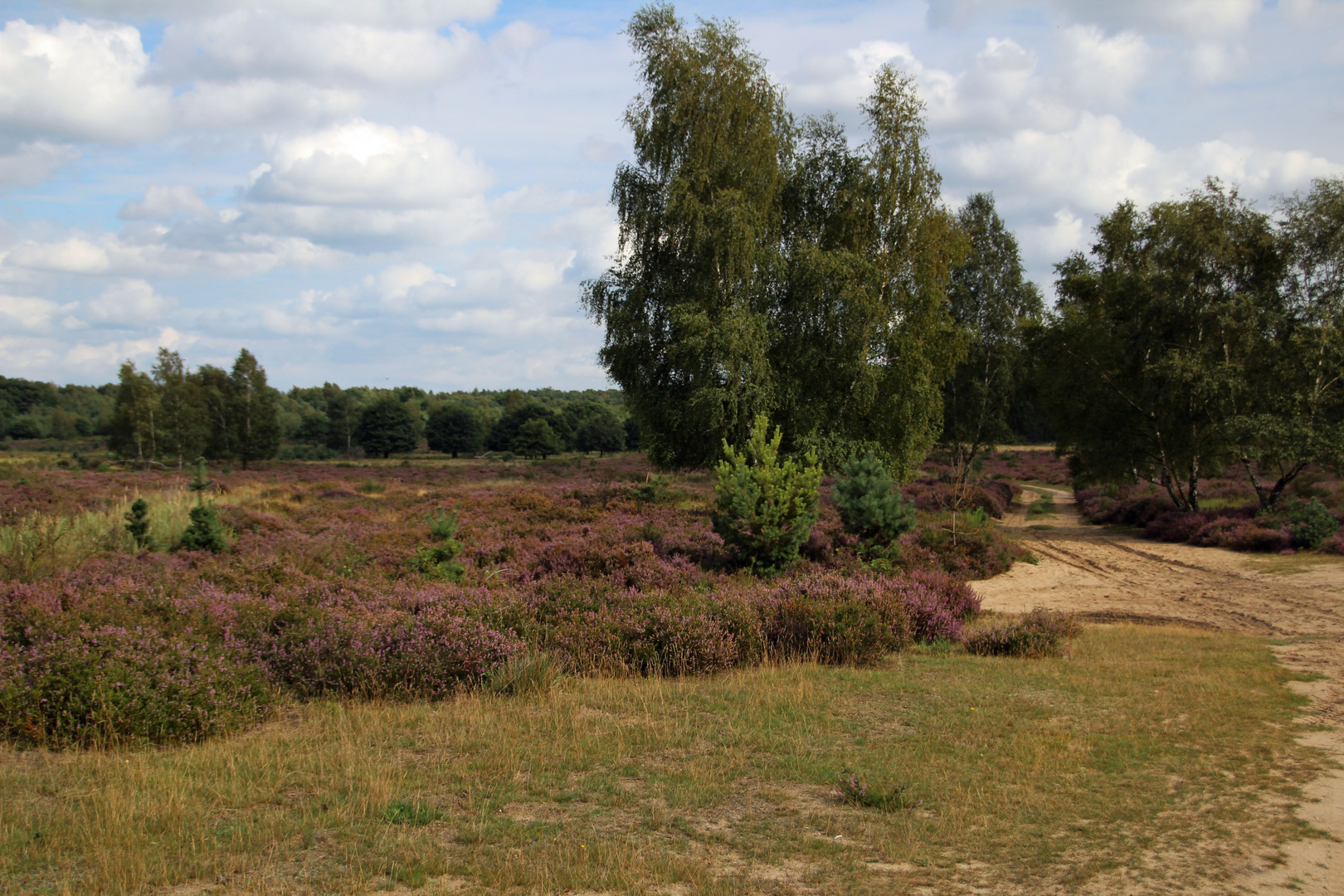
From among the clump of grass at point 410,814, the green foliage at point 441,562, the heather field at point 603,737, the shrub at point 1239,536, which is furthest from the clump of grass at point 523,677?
the shrub at point 1239,536

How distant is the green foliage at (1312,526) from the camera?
1983cm

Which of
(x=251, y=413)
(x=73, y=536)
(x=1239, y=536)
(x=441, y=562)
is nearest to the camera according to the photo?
(x=441, y=562)

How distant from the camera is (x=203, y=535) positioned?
15.4m

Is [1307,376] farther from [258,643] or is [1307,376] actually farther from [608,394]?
[608,394]

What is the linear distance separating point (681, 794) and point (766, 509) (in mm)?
8935

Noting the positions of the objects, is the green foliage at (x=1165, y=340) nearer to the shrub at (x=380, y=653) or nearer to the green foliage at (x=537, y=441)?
the shrub at (x=380, y=653)

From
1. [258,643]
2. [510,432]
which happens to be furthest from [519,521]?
[510,432]

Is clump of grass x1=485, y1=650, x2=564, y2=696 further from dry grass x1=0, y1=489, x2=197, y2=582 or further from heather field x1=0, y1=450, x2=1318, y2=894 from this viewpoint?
dry grass x1=0, y1=489, x2=197, y2=582

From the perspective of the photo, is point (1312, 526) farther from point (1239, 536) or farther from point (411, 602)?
point (411, 602)

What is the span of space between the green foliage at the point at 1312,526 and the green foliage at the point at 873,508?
11.2 m

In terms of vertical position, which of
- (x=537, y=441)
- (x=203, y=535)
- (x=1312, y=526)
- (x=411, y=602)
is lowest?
(x=1312, y=526)

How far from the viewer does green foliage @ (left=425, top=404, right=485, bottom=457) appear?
294ft

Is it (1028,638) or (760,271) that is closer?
(1028,638)

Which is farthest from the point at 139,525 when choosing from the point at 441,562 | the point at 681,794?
the point at 681,794
